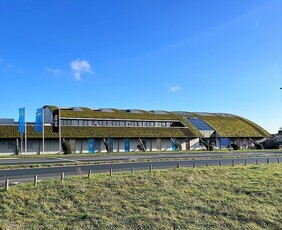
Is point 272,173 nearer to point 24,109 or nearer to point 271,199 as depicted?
point 271,199

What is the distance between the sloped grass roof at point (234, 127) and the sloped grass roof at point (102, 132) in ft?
31.5

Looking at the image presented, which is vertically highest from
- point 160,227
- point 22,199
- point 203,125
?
point 203,125

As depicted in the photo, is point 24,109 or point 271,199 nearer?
point 271,199

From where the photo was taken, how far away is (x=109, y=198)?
16.4 meters

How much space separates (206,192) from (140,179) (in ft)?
12.8

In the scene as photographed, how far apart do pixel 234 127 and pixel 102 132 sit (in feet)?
103

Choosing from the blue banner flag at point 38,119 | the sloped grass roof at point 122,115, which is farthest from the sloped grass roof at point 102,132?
the blue banner flag at point 38,119

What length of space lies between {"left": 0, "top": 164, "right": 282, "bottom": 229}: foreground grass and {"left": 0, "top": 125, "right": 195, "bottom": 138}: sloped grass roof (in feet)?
98.9

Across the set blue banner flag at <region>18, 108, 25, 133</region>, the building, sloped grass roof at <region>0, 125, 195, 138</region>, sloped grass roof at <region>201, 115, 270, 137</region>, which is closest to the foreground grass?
blue banner flag at <region>18, 108, 25, 133</region>

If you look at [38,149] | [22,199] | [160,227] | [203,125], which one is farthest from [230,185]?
[203,125]

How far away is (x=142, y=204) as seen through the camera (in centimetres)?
1617

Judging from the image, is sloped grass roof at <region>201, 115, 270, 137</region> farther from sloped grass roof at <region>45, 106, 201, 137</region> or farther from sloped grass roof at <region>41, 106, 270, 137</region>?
sloped grass roof at <region>45, 106, 201, 137</region>

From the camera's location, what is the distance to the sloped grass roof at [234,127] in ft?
222

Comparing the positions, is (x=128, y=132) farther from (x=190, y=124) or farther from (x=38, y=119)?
(x=38, y=119)
